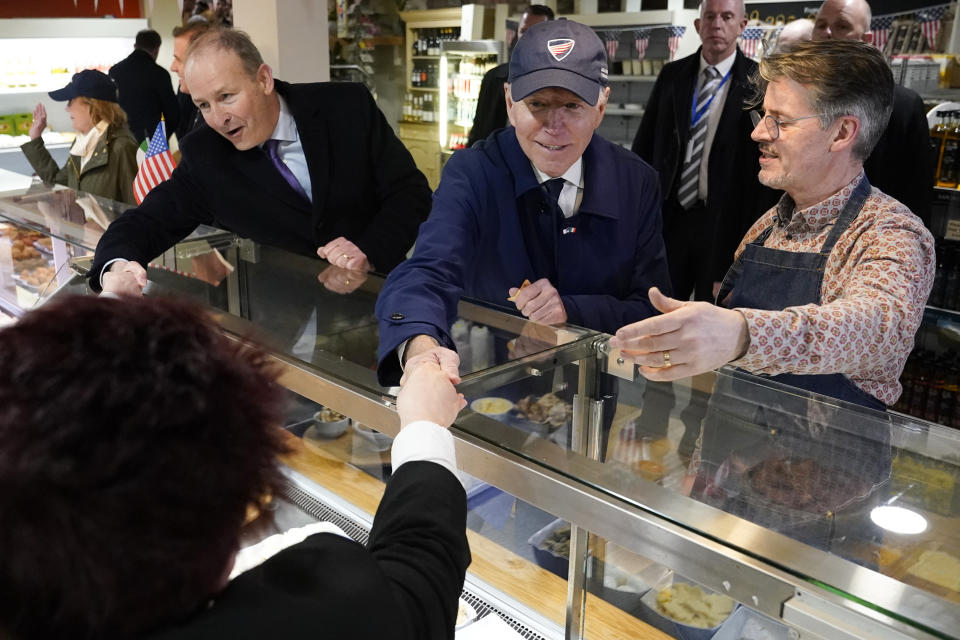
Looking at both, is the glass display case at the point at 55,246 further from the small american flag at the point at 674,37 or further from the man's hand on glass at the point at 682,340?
the small american flag at the point at 674,37

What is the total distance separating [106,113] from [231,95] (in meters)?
3.69

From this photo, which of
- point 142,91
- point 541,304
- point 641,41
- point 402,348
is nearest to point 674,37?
point 641,41

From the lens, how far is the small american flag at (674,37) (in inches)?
280

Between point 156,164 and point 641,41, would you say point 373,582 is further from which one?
point 641,41

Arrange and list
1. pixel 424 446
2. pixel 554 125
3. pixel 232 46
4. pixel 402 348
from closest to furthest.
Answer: pixel 424 446, pixel 402 348, pixel 554 125, pixel 232 46

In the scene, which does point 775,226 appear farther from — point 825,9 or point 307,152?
point 825,9

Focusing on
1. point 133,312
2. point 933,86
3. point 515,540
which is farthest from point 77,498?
point 933,86

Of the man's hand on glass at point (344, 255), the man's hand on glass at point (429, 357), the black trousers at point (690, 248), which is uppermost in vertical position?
the man's hand on glass at point (429, 357)

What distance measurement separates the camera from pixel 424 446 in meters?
1.08

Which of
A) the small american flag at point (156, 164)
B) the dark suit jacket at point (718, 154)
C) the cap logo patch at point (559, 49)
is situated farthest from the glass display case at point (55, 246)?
the dark suit jacket at point (718, 154)

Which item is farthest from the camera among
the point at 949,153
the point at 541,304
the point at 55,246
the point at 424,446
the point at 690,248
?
the point at 949,153

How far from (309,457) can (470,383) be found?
110 centimetres

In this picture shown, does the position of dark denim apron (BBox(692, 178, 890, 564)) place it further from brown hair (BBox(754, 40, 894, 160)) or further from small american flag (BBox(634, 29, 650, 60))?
small american flag (BBox(634, 29, 650, 60))

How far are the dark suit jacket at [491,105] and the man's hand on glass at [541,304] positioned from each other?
11.6ft
